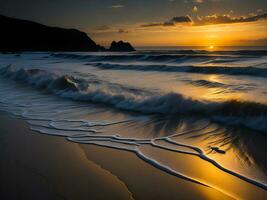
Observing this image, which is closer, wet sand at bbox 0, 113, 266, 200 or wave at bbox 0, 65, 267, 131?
wet sand at bbox 0, 113, 266, 200

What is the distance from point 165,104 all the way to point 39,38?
79.2m

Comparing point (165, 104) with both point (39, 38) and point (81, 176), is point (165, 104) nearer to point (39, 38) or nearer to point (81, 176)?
point (81, 176)

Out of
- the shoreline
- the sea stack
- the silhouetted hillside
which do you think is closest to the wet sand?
the shoreline

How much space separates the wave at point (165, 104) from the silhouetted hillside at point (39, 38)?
65.8 meters

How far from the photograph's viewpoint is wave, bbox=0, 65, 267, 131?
6188 mm

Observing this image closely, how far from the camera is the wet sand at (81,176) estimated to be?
11.2ft

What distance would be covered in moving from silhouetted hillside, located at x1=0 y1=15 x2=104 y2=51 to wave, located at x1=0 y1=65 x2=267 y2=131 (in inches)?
2589

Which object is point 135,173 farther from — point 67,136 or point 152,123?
point 152,123

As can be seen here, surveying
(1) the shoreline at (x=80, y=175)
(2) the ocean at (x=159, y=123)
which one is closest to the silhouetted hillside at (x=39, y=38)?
(2) the ocean at (x=159, y=123)

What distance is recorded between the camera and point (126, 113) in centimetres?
730

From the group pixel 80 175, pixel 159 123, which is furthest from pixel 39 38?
pixel 80 175

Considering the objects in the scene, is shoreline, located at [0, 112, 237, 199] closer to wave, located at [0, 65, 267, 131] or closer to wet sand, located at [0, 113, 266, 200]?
wet sand, located at [0, 113, 266, 200]

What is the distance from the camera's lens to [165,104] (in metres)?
7.55

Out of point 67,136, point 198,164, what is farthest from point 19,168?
point 198,164
